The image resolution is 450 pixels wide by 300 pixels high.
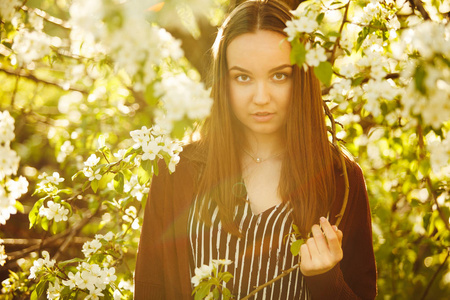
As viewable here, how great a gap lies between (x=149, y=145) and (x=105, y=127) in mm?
1404

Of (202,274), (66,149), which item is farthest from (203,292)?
(66,149)

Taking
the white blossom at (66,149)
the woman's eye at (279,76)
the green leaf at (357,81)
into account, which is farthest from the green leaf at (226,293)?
the white blossom at (66,149)

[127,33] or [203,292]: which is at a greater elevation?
[127,33]

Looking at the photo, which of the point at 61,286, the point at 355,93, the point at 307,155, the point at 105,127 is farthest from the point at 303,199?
the point at 105,127

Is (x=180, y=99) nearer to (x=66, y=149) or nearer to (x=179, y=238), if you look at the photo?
(x=179, y=238)

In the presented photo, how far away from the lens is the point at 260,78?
54.4 inches

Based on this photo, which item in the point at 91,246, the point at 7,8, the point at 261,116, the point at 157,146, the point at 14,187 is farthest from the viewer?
the point at 91,246

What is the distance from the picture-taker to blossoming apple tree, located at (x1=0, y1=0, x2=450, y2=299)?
78cm

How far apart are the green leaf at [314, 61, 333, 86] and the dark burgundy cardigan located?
72 cm

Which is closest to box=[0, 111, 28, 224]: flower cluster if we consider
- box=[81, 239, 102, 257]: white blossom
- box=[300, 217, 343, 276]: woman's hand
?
box=[81, 239, 102, 257]: white blossom

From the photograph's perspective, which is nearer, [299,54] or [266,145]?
[299,54]

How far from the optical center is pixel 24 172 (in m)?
3.51

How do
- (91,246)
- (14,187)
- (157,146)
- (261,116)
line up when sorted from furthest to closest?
(91,246) < (261,116) < (157,146) < (14,187)

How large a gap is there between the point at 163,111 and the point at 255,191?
0.64 metres
